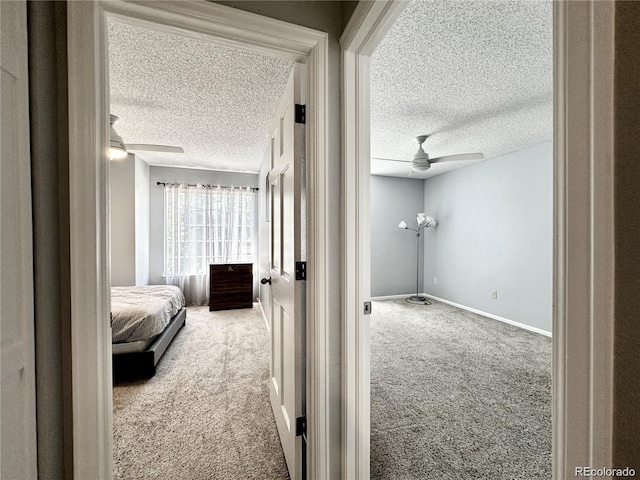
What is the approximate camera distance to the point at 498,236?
4.16 metres

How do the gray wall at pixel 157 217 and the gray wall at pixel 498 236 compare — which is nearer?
the gray wall at pixel 498 236

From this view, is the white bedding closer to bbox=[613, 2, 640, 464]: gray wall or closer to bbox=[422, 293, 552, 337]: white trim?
bbox=[613, 2, 640, 464]: gray wall

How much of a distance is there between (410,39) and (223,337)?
3.45 m

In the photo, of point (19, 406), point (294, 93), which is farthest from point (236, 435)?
point (294, 93)

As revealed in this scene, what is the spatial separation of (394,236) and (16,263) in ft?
17.6

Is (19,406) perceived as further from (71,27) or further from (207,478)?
(71,27)

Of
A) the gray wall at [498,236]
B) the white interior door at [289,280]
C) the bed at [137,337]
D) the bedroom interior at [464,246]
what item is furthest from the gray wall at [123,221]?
the gray wall at [498,236]

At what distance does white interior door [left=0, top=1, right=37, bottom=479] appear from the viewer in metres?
0.73

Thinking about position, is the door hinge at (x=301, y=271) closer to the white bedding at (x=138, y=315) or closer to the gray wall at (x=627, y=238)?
the gray wall at (x=627, y=238)

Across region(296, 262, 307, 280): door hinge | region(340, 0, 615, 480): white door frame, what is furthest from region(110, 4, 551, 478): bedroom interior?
region(340, 0, 615, 480): white door frame

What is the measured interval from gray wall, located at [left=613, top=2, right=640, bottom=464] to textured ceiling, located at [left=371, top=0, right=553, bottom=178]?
1.46 metres

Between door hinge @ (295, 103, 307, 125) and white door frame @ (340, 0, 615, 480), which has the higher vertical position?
door hinge @ (295, 103, 307, 125)

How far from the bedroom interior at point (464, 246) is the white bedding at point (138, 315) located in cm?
201

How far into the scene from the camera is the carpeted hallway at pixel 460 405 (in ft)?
4.96
